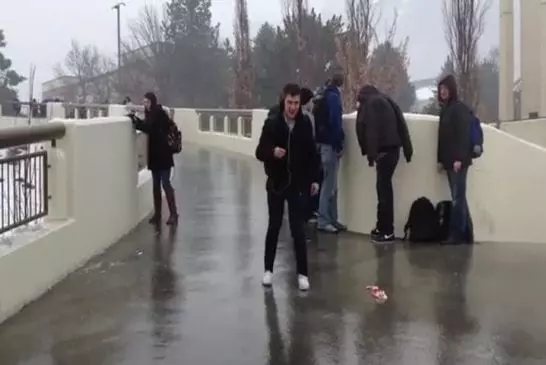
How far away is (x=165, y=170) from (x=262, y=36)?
131ft

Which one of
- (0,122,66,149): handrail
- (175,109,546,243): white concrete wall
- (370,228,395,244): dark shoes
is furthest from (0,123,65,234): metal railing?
(175,109,546,243): white concrete wall

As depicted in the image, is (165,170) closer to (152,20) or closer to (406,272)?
(406,272)

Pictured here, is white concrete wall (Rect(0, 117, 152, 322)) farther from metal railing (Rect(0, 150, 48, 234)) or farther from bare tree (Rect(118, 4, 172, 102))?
bare tree (Rect(118, 4, 172, 102))

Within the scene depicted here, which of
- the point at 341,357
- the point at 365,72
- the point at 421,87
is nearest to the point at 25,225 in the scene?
the point at 341,357


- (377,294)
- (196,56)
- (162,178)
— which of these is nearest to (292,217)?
(377,294)

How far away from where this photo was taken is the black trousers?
9.05m

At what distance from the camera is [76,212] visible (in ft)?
26.2

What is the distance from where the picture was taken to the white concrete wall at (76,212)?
21.5 ft

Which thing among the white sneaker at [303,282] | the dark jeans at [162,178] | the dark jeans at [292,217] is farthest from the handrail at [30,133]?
the dark jeans at [162,178]

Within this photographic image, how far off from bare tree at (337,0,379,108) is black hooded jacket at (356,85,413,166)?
15.6 m

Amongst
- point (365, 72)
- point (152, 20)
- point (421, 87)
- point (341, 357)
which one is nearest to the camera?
point (341, 357)

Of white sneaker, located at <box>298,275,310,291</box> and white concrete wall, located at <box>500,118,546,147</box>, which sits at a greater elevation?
white concrete wall, located at <box>500,118,546,147</box>

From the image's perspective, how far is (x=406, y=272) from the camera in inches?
309

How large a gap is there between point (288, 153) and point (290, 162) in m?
0.08
